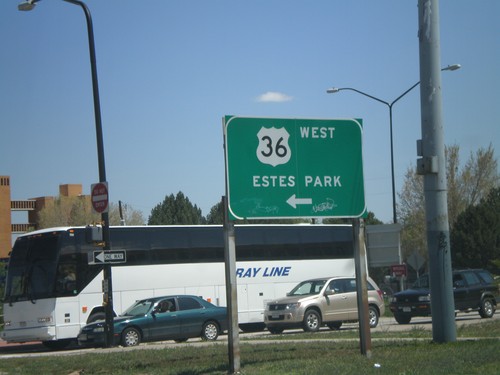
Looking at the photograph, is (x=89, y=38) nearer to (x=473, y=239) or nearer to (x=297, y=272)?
(x=297, y=272)

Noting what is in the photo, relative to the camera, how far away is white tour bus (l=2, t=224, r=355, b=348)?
2694 centimetres

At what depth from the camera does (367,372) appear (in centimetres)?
1137

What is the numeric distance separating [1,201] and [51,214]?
23.1ft

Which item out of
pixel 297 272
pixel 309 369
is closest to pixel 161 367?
pixel 309 369

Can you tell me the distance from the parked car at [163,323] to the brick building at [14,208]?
49.5 metres

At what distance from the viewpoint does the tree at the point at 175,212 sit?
72062mm

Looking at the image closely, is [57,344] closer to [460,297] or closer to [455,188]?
[460,297]

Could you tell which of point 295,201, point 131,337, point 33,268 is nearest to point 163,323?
point 131,337

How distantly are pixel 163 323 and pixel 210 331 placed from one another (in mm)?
1717

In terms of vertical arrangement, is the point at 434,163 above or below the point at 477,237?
above

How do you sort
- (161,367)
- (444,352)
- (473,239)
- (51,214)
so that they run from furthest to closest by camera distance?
(51,214) → (473,239) → (161,367) → (444,352)

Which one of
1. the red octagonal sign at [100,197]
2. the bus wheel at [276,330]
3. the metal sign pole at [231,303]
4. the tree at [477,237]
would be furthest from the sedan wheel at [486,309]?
the tree at [477,237]

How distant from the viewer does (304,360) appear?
13086 millimetres

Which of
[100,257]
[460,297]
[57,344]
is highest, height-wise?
[100,257]
